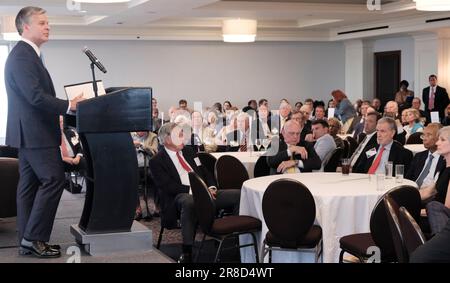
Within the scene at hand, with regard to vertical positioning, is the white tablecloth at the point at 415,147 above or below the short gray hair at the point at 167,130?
below

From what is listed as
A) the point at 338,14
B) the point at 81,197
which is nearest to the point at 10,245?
the point at 81,197

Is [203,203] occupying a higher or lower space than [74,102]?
lower

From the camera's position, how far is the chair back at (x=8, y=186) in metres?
6.01

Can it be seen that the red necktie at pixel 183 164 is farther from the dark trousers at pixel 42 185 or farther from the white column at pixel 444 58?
the white column at pixel 444 58

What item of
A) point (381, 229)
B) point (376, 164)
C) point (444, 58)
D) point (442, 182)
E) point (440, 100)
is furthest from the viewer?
point (444, 58)

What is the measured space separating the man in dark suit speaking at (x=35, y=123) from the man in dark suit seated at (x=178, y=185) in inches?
66.4

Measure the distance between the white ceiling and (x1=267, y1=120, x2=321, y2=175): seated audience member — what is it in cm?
482

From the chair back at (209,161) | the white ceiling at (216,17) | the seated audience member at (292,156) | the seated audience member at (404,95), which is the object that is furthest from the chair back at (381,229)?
the seated audience member at (404,95)

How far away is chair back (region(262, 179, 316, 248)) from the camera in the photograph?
4965 millimetres

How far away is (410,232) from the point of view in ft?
11.8

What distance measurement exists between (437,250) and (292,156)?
390 centimetres

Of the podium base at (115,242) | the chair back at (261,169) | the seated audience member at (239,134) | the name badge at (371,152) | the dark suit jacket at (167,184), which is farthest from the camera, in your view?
the seated audience member at (239,134)

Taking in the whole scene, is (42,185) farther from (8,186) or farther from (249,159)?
(249,159)

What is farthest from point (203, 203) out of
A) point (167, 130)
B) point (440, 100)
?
point (440, 100)
